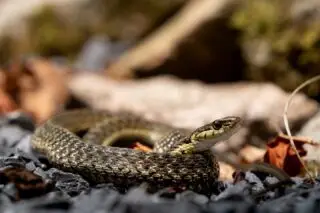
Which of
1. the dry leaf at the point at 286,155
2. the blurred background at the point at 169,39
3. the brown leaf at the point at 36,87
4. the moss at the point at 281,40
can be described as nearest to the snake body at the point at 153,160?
the dry leaf at the point at 286,155

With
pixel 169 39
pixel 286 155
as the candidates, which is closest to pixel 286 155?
pixel 286 155

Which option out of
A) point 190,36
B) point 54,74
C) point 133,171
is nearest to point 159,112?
point 190,36

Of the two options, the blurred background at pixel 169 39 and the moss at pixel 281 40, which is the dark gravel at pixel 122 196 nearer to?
the moss at pixel 281 40

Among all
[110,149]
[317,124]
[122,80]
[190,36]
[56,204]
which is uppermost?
[190,36]

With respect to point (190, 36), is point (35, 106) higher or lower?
lower

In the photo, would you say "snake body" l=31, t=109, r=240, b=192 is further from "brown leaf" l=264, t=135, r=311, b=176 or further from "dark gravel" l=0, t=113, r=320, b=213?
"brown leaf" l=264, t=135, r=311, b=176

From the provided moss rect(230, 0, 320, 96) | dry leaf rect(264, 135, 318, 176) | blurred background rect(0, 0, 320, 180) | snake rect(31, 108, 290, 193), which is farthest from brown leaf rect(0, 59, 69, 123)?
dry leaf rect(264, 135, 318, 176)

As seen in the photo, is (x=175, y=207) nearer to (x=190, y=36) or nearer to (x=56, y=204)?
(x=56, y=204)
